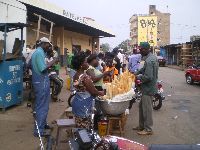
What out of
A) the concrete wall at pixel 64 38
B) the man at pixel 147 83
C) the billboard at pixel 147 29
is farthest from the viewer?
the billboard at pixel 147 29

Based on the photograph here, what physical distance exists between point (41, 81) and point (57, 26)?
82.4ft

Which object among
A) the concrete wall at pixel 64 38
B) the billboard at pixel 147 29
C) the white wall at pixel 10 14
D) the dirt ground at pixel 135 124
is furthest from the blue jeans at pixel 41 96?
the billboard at pixel 147 29

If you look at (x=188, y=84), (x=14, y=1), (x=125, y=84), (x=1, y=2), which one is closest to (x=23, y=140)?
(x=125, y=84)

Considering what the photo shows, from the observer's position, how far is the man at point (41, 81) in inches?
310

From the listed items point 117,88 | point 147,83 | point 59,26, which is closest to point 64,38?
point 59,26

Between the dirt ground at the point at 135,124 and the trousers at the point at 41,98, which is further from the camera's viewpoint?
the trousers at the point at 41,98

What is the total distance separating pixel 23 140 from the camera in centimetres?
777

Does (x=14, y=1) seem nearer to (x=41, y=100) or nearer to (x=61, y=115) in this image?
(x=61, y=115)

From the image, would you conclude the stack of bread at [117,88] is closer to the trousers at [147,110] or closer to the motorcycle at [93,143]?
the trousers at [147,110]

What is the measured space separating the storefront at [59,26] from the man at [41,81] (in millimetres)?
5013

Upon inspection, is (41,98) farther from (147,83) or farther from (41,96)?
(147,83)

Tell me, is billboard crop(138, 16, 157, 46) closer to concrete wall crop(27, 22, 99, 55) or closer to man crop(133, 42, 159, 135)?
concrete wall crop(27, 22, 99, 55)

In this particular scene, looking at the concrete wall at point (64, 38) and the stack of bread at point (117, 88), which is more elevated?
the concrete wall at point (64, 38)

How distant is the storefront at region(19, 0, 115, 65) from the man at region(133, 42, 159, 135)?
5043 mm
